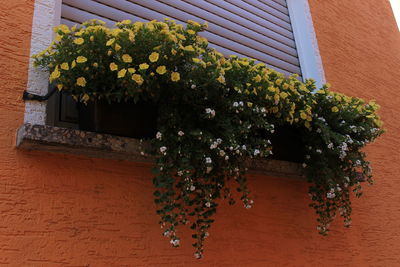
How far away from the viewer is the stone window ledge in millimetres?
1667

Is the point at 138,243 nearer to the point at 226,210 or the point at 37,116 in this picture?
the point at 226,210

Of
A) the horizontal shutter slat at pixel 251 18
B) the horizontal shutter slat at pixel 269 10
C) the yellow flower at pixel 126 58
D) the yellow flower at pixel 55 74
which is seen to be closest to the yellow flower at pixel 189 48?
the yellow flower at pixel 126 58

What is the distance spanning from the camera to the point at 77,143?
173 centimetres

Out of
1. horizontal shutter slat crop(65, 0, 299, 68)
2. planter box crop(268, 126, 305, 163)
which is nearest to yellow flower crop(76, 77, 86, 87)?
horizontal shutter slat crop(65, 0, 299, 68)

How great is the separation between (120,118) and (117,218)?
0.50m

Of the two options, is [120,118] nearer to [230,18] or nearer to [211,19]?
[211,19]

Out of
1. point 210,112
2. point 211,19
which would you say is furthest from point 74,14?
point 211,19

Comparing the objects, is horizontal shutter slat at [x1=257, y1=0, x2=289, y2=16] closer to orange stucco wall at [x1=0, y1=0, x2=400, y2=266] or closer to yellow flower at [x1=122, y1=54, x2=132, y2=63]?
orange stucco wall at [x1=0, y1=0, x2=400, y2=266]

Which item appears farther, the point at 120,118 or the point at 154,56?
the point at 120,118

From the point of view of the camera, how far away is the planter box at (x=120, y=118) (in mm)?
1849

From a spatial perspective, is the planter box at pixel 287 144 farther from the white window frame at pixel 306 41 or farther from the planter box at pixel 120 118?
the white window frame at pixel 306 41

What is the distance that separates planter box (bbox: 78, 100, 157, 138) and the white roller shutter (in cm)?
69

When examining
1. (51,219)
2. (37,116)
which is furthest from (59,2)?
(51,219)

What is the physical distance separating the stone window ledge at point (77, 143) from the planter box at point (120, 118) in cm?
5
